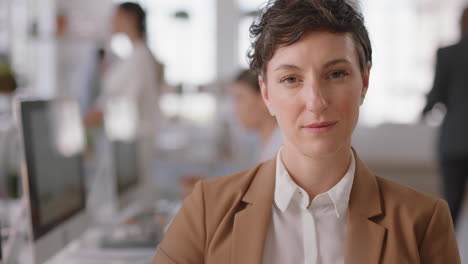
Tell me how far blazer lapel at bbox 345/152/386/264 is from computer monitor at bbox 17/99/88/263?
0.92 m

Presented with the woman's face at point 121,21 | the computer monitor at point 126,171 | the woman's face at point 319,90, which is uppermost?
the woman's face at point 121,21

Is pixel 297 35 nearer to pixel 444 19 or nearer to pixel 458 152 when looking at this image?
pixel 458 152

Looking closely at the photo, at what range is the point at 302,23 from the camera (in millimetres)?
918

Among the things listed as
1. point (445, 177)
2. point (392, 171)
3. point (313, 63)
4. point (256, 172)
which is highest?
point (313, 63)

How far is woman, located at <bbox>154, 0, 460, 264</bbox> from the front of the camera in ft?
3.02

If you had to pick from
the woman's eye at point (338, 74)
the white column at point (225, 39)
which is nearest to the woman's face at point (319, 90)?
the woman's eye at point (338, 74)

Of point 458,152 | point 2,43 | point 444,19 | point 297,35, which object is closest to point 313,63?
point 297,35

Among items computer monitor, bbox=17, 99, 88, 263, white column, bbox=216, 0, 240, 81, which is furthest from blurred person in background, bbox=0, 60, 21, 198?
white column, bbox=216, 0, 240, 81

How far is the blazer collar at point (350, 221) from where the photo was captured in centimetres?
95

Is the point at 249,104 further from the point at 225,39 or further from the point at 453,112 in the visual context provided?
the point at 225,39

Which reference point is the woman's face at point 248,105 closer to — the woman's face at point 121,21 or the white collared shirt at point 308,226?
the woman's face at point 121,21

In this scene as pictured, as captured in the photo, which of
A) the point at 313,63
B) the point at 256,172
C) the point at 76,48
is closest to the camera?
the point at 313,63

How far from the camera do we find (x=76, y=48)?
5727 mm

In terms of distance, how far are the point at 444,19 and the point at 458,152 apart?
2930 mm
